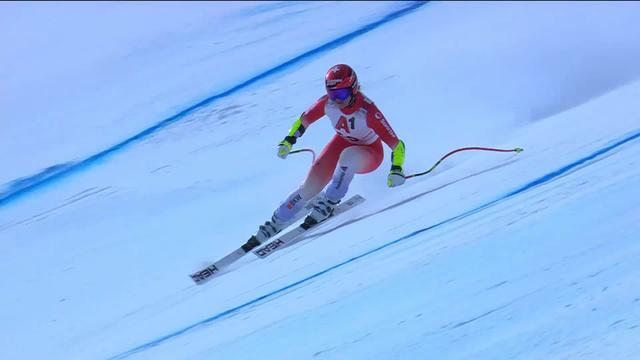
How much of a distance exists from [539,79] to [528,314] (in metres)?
2.37

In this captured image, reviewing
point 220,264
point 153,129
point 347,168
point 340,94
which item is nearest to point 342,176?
point 347,168

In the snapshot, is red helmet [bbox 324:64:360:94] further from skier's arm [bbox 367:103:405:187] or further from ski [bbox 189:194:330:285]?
ski [bbox 189:194:330:285]

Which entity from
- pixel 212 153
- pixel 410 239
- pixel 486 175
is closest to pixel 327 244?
pixel 410 239

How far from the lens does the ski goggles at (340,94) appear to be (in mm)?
4379

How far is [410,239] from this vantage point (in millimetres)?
4168

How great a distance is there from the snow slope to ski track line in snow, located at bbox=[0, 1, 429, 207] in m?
0.04

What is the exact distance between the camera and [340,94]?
4.39 meters

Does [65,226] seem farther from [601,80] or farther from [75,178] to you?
[601,80]

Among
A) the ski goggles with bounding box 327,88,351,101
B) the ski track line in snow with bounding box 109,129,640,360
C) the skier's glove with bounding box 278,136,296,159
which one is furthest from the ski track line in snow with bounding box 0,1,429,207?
the ski track line in snow with bounding box 109,129,640,360

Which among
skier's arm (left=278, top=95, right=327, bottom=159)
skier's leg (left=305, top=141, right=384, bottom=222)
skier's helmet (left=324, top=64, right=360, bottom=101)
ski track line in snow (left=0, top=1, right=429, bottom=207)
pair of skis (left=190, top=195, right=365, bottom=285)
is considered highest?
ski track line in snow (left=0, top=1, right=429, bottom=207)

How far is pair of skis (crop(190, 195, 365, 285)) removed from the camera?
427 cm

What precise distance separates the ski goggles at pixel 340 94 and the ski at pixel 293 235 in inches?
Result: 22.7

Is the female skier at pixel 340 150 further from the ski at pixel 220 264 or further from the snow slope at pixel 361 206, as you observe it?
the snow slope at pixel 361 206

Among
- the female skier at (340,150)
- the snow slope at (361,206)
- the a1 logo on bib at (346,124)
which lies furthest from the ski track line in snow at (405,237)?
the a1 logo on bib at (346,124)
